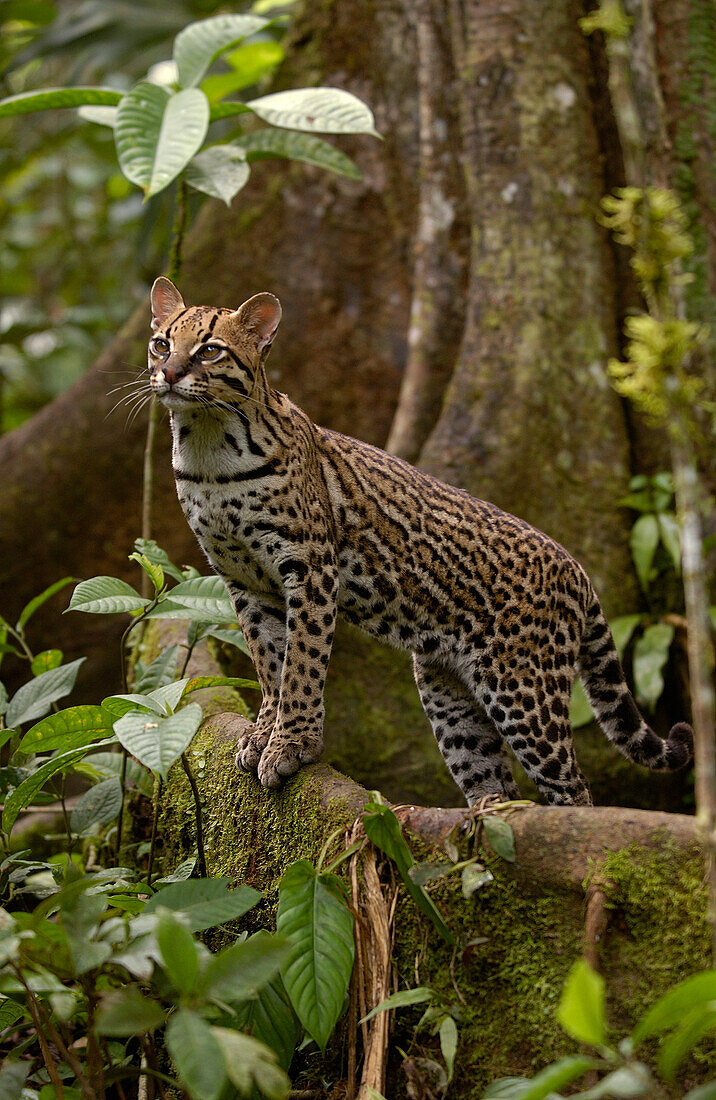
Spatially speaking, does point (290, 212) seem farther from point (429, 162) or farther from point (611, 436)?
point (611, 436)

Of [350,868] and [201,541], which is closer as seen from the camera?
[350,868]

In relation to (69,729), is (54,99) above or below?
above

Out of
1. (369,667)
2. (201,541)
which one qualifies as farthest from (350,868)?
(369,667)

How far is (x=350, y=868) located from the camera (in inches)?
139

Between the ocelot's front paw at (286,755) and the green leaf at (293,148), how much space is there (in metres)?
3.41

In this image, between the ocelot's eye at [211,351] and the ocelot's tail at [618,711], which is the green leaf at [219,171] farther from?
the ocelot's tail at [618,711]

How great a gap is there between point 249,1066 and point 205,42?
5.75m

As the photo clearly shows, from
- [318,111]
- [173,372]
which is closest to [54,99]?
[318,111]

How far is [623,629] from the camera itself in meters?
6.48

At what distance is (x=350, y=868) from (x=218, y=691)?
2.12m

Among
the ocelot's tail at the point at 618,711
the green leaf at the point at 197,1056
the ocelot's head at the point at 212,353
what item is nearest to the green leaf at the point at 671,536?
the ocelot's tail at the point at 618,711

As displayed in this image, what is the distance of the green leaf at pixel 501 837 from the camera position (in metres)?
3.24

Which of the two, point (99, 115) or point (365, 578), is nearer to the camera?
point (365, 578)

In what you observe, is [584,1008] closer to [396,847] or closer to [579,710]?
[396,847]
